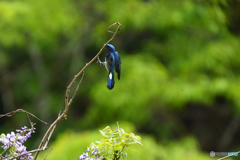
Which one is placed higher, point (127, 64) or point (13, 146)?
point (13, 146)

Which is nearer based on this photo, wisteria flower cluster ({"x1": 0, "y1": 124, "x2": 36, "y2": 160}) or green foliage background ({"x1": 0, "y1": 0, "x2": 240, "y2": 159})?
wisteria flower cluster ({"x1": 0, "y1": 124, "x2": 36, "y2": 160})

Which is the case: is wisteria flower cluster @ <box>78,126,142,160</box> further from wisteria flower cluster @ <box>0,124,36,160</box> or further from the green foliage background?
the green foliage background

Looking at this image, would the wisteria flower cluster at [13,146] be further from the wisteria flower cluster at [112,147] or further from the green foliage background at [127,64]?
the green foliage background at [127,64]

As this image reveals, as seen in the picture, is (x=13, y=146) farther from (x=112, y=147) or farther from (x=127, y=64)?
(x=127, y=64)

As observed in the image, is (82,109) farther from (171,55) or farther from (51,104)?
(171,55)

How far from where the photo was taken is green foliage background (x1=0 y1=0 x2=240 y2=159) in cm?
353

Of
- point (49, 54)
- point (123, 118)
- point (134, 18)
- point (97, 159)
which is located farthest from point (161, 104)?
point (97, 159)

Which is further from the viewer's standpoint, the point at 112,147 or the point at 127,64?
the point at 127,64

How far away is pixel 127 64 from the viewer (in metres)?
3.69

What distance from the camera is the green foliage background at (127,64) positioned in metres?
3.53

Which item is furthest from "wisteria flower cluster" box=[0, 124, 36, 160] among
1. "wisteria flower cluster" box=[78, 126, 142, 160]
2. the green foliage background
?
the green foliage background

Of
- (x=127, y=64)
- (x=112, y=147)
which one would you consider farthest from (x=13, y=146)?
(x=127, y=64)

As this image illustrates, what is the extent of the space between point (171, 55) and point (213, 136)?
6.37 feet

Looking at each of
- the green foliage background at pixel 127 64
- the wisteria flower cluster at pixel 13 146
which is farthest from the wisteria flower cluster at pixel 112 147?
the green foliage background at pixel 127 64
